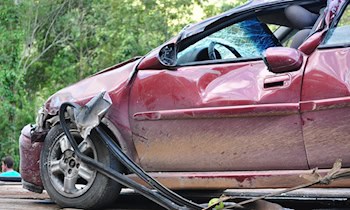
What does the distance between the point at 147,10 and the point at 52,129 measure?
16715 mm

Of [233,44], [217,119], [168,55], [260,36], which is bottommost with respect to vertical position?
[217,119]

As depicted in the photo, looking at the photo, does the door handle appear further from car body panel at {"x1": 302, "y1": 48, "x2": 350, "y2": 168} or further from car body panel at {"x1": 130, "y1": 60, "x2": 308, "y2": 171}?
car body panel at {"x1": 302, "y1": 48, "x2": 350, "y2": 168}

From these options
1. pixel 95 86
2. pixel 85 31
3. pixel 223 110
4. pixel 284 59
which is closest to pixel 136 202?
pixel 95 86

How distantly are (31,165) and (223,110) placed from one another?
70.5 inches

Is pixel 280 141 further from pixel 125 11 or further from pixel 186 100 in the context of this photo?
pixel 125 11

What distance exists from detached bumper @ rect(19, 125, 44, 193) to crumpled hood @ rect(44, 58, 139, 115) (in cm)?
37

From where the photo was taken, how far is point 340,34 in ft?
11.8

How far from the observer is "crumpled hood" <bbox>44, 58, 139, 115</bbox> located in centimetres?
422

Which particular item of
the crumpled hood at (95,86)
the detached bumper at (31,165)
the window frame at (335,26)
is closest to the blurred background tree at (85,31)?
the detached bumper at (31,165)

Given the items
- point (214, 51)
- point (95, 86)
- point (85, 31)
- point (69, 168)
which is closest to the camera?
point (69, 168)

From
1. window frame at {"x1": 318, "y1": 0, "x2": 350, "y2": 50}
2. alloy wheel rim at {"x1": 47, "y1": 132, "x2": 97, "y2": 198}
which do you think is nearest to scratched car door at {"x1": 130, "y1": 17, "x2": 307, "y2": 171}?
window frame at {"x1": 318, "y1": 0, "x2": 350, "y2": 50}

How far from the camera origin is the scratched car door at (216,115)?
3545mm

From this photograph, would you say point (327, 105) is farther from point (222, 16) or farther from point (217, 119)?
point (222, 16)

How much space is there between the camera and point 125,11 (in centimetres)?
2056
